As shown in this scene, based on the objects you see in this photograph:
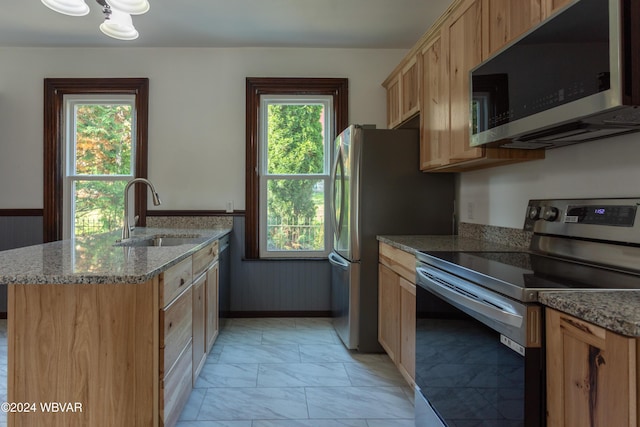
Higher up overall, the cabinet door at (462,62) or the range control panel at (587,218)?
the cabinet door at (462,62)

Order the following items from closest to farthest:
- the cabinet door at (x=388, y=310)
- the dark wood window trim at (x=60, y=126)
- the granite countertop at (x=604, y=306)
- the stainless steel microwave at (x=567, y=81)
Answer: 1. the granite countertop at (x=604, y=306)
2. the stainless steel microwave at (x=567, y=81)
3. the cabinet door at (x=388, y=310)
4. the dark wood window trim at (x=60, y=126)

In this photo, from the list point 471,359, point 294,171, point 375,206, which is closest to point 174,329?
point 471,359

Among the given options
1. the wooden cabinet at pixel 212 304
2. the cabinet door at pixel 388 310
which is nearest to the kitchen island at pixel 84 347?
the wooden cabinet at pixel 212 304

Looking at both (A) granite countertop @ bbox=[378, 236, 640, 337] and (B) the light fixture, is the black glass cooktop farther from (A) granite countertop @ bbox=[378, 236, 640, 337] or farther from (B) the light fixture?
(B) the light fixture

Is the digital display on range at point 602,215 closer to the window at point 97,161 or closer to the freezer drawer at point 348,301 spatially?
the freezer drawer at point 348,301

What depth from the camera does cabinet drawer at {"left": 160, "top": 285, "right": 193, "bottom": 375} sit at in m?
1.40

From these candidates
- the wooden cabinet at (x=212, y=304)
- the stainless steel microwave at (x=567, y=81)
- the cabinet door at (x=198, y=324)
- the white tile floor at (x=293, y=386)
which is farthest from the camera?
the wooden cabinet at (x=212, y=304)

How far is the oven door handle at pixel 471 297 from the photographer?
1045 millimetres

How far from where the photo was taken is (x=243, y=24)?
2984 mm

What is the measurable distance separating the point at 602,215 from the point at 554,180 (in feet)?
1.32

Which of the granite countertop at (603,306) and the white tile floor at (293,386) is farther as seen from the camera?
the white tile floor at (293,386)

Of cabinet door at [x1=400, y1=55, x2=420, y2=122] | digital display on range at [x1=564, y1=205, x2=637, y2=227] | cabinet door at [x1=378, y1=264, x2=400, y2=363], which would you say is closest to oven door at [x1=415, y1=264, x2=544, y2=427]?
cabinet door at [x1=378, y1=264, x2=400, y2=363]

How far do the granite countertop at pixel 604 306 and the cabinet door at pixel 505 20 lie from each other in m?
1.07

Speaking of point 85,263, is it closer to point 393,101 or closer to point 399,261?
point 399,261
